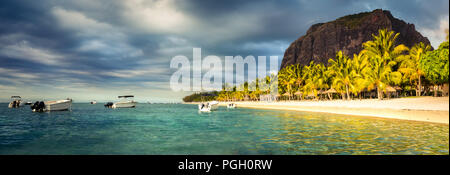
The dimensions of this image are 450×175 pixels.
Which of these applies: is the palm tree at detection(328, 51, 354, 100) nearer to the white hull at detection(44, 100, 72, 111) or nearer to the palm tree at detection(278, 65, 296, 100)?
the palm tree at detection(278, 65, 296, 100)

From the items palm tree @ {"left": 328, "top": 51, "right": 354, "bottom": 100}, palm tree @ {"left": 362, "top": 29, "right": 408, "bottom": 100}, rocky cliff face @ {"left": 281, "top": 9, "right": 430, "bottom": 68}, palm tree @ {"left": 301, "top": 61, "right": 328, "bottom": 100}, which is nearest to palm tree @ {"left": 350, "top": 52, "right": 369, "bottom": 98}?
palm tree @ {"left": 328, "top": 51, "right": 354, "bottom": 100}

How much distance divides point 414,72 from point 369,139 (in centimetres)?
3971

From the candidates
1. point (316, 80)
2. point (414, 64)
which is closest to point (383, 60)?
point (414, 64)

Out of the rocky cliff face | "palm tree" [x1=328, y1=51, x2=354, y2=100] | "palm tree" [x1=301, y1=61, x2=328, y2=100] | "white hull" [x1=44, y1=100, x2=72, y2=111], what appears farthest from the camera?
the rocky cliff face

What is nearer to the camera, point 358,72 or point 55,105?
point 358,72

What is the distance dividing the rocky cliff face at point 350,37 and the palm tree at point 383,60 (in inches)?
4600

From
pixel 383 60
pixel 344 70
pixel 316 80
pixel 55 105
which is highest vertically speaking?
pixel 383 60

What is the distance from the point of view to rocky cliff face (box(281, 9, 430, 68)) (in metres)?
146

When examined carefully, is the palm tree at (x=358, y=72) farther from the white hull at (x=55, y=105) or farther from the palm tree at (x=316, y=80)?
the white hull at (x=55, y=105)

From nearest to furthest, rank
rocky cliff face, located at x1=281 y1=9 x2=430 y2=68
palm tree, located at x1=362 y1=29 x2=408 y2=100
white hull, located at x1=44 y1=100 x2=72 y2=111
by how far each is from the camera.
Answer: palm tree, located at x1=362 y1=29 x2=408 y2=100 → white hull, located at x1=44 y1=100 x2=72 y2=111 → rocky cliff face, located at x1=281 y1=9 x2=430 y2=68

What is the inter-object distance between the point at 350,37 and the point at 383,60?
13063 centimetres

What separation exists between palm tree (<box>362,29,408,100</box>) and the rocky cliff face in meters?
117

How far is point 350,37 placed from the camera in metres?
152

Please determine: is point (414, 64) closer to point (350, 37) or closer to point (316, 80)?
point (316, 80)
